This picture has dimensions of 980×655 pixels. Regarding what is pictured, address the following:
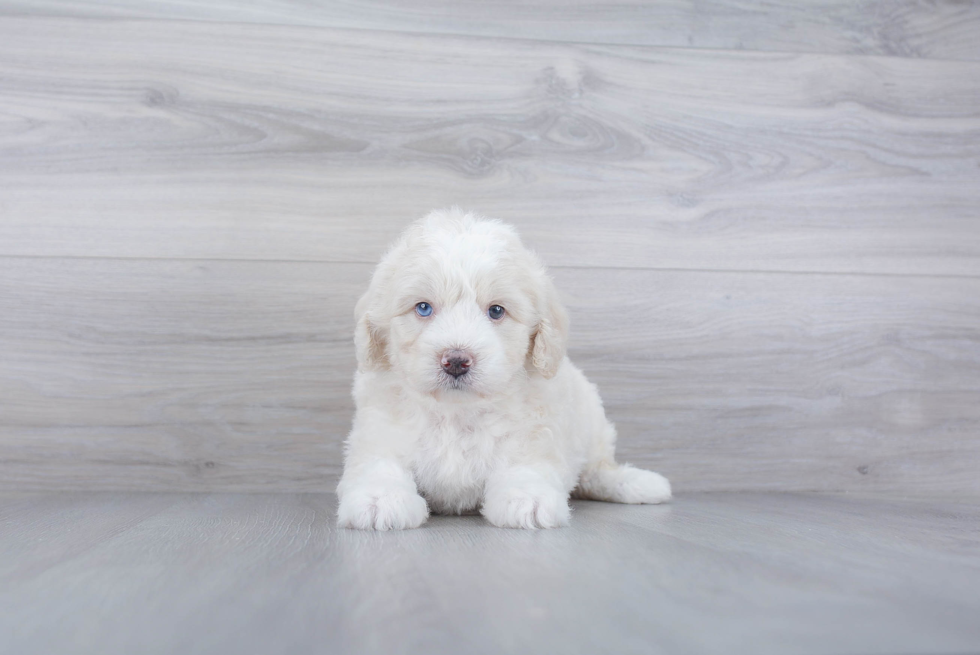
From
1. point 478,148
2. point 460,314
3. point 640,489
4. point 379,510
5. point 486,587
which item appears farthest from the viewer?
point 478,148

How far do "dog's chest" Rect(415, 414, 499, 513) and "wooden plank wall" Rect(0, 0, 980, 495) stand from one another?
604 mm

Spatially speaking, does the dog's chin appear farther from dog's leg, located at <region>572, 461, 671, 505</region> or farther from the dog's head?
dog's leg, located at <region>572, 461, 671, 505</region>

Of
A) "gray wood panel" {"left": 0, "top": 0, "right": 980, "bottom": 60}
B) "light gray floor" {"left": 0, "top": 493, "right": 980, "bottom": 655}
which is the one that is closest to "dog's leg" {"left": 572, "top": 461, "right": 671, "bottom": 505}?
"light gray floor" {"left": 0, "top": 493, "right": 980, "bottom": 655}

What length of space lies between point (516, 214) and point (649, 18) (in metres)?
0.72

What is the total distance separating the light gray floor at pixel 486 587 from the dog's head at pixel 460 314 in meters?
0.30

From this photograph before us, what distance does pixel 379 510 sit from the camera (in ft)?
4.14

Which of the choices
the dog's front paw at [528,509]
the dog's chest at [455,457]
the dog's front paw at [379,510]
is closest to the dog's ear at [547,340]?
the dog's chest at [455,457]

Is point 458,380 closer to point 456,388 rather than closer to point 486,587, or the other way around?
point 456,388

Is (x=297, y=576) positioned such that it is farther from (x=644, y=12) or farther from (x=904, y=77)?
(x=904, y=77)

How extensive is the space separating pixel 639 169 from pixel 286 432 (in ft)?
4.11

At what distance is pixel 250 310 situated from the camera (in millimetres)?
1995

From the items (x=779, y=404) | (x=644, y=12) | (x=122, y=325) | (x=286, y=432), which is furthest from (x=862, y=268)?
(x=122, y=325)

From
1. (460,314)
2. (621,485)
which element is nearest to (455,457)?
(460,314)

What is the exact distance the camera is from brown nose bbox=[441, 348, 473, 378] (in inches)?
53.0
